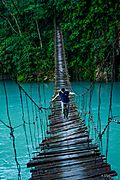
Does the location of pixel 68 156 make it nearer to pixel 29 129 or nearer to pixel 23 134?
pixel 23 134

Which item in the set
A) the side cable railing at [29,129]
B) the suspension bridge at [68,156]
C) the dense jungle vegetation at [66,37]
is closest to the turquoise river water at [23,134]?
the side cable railing at [29,129]

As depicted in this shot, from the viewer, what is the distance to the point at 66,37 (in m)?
20.2

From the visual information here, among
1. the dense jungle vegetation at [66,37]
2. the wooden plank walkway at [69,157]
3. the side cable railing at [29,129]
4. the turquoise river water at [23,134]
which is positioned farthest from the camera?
the dense jungle vegetation at [66,37]

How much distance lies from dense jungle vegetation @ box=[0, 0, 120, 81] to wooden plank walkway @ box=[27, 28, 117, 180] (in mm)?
8995

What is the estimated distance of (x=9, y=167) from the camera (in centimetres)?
847

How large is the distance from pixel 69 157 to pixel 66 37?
16.1 m

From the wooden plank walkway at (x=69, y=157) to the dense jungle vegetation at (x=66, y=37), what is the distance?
9.00 metres

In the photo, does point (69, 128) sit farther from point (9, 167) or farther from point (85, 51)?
point (85, 51)

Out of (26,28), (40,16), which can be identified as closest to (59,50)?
(40,16)

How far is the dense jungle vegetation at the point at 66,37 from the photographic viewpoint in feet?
56.8

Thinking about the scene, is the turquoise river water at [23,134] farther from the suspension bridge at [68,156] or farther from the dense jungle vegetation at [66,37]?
the dense jungle vegetation at [66,37]

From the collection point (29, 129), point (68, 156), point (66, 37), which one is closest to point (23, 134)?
point (29, 129)

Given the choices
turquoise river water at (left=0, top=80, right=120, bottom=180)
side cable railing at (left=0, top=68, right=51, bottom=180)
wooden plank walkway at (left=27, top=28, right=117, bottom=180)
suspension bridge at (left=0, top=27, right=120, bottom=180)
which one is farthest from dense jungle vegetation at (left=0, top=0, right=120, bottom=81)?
suspension bridge at (left=0, top=27, right=120, bottom=180)

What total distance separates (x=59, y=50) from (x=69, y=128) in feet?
39.1
